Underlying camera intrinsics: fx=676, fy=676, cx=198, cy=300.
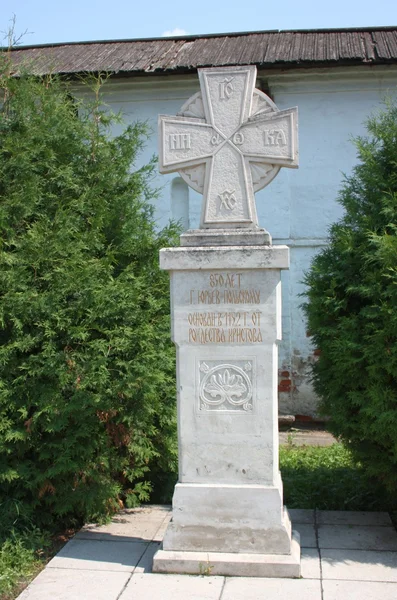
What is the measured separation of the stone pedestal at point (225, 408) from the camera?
4.12 metres

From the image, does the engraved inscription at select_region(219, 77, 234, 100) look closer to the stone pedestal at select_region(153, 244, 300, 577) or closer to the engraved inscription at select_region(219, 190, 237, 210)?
the engraved inscription at select_region(219, 190, 237, 210)

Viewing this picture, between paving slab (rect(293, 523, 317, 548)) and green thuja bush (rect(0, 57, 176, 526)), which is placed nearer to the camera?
paving slab (rect(293, 523, 317, 548))

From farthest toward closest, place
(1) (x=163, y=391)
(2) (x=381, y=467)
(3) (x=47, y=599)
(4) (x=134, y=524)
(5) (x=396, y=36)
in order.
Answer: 1. (5) (x=396, y=36)
2. (1) (x=163, y=391)
3. (4) (x=134, y=524)
4. (2) (x=381, y=467)
5. (3) (x=47, y=599)

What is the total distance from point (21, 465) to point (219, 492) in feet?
4.78

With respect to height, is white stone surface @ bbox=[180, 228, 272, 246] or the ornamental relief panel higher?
white stone surface @ bbox=[180, 228, 272, 246]

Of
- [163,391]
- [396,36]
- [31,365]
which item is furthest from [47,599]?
[396,36]

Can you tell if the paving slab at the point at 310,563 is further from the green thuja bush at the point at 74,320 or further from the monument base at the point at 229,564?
the green thuja bush at the point at 74,320

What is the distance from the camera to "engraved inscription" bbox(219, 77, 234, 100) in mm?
4215

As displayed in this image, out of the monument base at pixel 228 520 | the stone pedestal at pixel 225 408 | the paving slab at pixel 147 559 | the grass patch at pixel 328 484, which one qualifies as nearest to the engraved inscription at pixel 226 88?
the stone pedestal at pixel 225 408

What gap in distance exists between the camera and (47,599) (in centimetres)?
381

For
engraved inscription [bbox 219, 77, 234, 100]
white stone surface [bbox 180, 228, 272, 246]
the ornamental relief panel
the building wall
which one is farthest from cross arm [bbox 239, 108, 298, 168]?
the building wall

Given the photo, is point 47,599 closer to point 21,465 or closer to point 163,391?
point 21,465

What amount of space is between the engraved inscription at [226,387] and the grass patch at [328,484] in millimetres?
1372

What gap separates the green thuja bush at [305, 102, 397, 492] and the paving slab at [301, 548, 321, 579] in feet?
2.33
